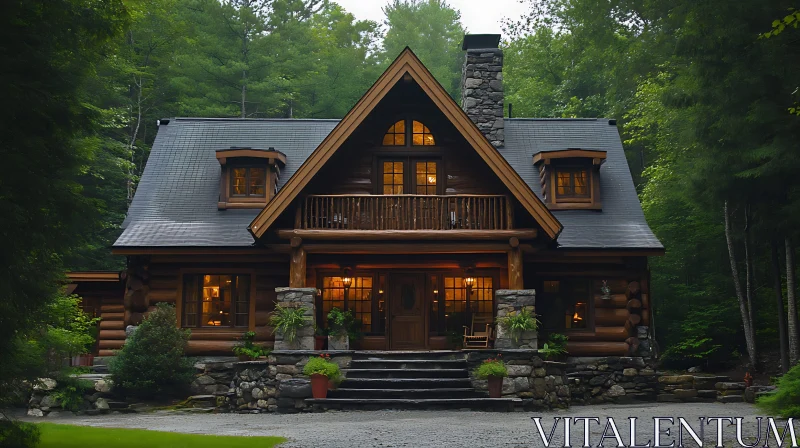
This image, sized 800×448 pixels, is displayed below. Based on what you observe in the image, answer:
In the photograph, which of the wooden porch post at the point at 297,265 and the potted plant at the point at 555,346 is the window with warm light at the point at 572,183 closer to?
the potted plant at the point at 555,346

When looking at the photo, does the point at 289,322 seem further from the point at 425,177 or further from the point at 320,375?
the point at 425,177

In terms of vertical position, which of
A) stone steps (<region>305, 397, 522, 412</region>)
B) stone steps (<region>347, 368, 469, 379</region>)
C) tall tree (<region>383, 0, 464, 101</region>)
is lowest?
stone steps (<region>305, 397, 522, 412</region>)

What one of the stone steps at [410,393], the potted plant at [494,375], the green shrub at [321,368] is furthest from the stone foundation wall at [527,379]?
the green shrub at [321,368]

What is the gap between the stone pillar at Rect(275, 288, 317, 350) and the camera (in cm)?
1700

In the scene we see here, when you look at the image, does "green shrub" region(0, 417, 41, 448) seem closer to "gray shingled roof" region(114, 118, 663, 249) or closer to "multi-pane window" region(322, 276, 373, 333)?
"gray shingled roof" region(114, 118, 663, 249)

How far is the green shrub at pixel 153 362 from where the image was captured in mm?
17531

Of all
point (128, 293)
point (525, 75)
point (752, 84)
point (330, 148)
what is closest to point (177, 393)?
point (128, 293)

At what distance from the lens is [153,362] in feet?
58.0

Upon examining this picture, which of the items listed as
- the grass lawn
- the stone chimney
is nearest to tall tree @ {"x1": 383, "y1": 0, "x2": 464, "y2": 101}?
the stone chimney

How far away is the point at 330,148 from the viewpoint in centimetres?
1752

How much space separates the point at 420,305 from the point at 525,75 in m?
27.5

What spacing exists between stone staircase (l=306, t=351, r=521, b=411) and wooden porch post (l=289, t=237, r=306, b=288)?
6.74ft

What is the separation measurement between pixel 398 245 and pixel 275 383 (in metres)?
4.17

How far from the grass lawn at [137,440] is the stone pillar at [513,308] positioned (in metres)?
6.75
